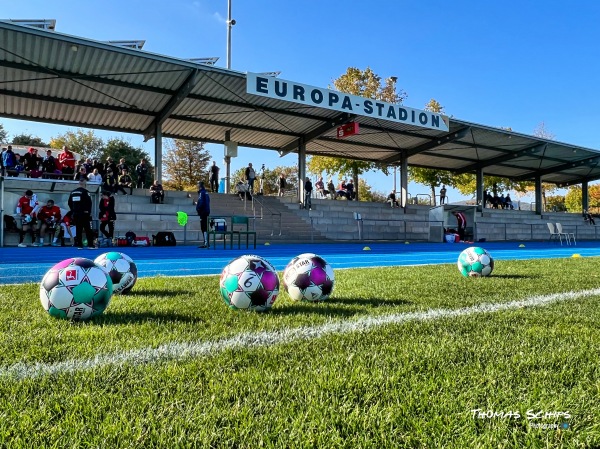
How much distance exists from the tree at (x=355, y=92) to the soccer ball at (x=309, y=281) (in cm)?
3106

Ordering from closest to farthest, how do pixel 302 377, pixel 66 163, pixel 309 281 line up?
1. pixel 302 377
2. pixel 309 281
3. pixel 66 163

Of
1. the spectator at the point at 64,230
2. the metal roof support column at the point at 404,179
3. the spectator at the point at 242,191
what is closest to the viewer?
the spectator at the point at 64,230

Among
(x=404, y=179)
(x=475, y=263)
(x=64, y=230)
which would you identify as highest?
(x=404, y=179)

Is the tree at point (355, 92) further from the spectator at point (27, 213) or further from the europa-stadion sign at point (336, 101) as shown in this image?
the spectator at point (27, 213)

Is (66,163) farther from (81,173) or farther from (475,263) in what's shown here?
(475,263)

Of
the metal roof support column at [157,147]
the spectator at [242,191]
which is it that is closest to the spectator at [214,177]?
the spectator at [242,191]

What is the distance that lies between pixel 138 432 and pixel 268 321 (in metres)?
2.11

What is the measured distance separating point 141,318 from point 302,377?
6.96 feet

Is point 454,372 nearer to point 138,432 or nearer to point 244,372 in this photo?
point 244,372

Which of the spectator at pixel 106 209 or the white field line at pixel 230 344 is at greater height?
the spectator at pixel 106 209

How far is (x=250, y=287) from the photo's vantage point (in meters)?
4.33

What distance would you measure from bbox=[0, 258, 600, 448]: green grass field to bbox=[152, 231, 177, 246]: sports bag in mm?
13327

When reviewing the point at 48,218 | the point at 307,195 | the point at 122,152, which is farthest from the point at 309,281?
the point at 122,152

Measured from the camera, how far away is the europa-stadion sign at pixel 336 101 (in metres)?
18.7
